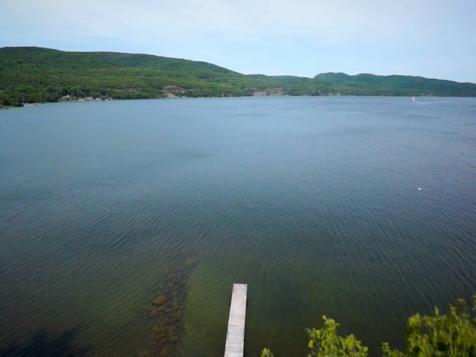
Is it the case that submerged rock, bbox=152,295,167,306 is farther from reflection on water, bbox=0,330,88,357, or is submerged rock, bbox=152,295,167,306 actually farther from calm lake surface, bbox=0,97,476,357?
reflection on water, bbox=0,330,88,357

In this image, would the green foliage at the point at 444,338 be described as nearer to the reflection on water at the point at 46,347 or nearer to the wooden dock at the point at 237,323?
the wooden dock at the point at 237,323

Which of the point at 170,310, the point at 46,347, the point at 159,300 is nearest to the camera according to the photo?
the point at 46,347

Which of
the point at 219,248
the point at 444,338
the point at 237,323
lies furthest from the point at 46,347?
the point at 444,338

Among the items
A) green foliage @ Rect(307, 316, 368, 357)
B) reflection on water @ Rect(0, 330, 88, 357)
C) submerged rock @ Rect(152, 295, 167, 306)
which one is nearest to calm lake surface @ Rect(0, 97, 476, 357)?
reflection on water @ Rect(0, 330, 88, 357)

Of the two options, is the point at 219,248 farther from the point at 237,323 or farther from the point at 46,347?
the point at 46,347

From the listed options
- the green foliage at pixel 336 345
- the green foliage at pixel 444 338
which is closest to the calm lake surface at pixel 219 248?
the green foliage at pixel 336 345
